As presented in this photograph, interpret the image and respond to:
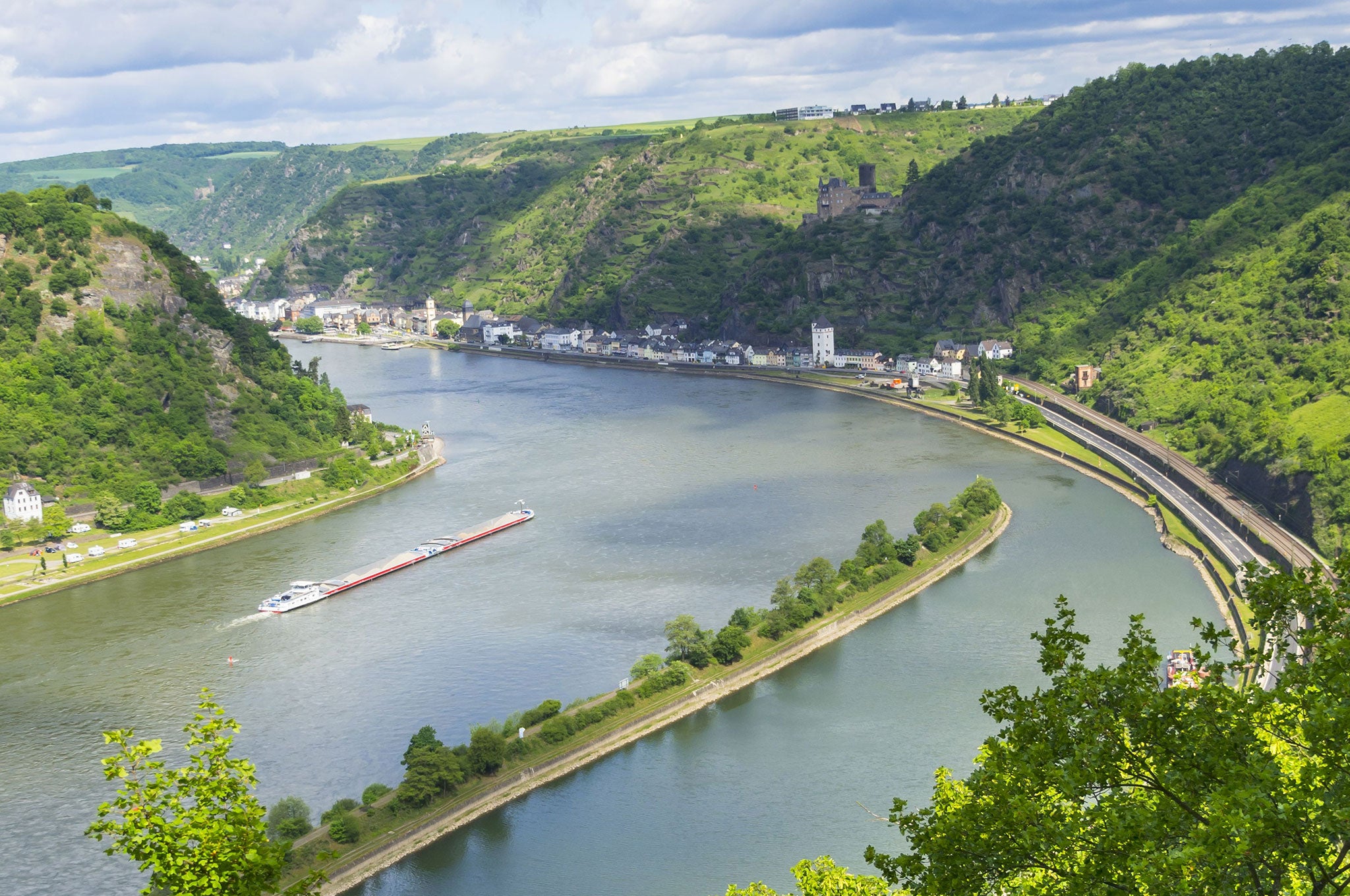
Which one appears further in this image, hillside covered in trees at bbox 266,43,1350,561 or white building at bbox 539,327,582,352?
white building at bbox 539,327,582,352

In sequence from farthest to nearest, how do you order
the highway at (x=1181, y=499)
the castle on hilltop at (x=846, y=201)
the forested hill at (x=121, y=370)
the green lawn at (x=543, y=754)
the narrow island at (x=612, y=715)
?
the castle on hilltop at (x=846, y=201) → the forested hill at (x=121, y=370) → the highway at (x=1181, y=499) → the narrow island at (x=612, y=715) → the green lawn at (x=543, y=754)

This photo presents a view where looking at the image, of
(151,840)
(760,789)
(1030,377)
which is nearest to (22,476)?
(760,789)

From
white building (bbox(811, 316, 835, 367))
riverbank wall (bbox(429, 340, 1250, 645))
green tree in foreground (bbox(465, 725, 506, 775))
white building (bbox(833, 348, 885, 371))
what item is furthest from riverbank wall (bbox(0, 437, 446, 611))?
white building (bbox(811, 316, 835, 367))

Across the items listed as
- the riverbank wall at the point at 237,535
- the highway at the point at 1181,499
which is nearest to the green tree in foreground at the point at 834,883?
the highway at the point at 1181,499

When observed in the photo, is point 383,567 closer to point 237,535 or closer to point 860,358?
point 237,535

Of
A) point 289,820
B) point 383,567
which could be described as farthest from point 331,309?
point 289,820

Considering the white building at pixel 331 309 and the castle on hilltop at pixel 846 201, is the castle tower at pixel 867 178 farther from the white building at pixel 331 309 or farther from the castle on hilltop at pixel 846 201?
the white building at pixel 331 309

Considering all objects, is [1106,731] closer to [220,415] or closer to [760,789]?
[760,789]

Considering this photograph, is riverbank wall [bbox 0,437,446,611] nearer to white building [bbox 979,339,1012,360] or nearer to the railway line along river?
the railway line along river
